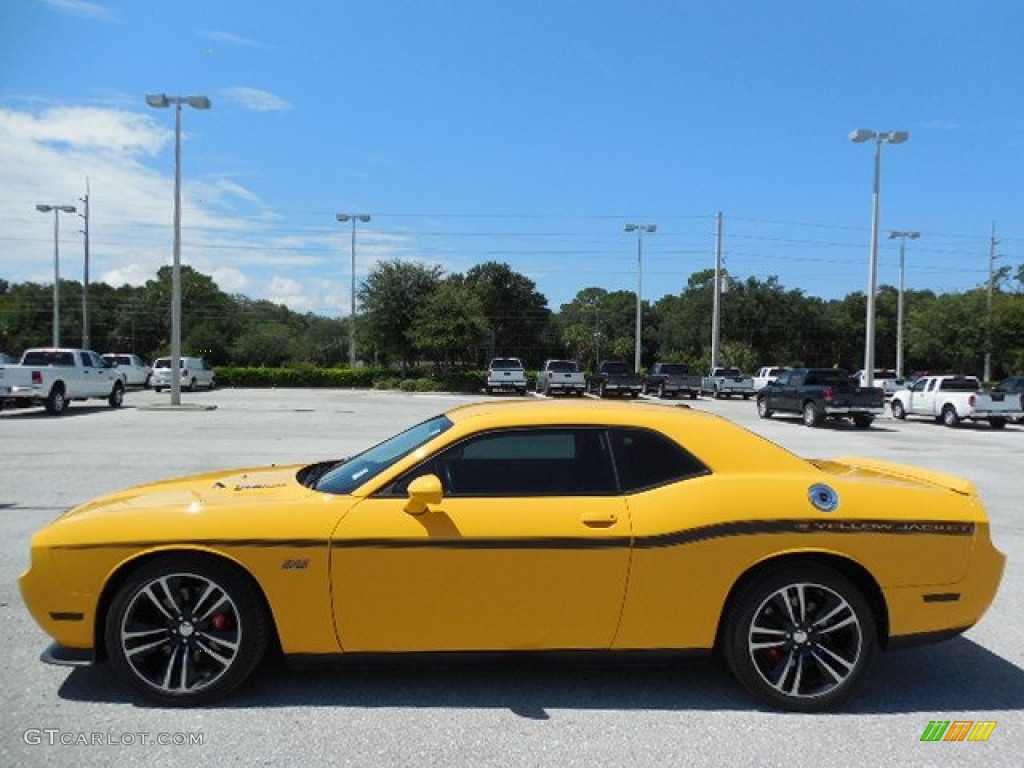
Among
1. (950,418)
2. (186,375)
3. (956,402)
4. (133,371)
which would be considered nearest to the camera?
(956,402)

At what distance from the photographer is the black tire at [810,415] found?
24.1 m

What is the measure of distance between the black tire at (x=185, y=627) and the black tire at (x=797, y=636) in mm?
2331

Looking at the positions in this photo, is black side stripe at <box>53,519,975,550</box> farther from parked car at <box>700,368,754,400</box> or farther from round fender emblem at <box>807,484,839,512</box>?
parked car at <box>700,368,754,400</box>

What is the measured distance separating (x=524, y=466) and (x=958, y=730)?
7.85 feet

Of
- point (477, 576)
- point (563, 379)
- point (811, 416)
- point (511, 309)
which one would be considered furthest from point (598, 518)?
point (511, 309)

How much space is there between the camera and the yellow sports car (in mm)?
3844

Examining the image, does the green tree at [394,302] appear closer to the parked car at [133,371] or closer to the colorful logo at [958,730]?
the parked car at [133,371]

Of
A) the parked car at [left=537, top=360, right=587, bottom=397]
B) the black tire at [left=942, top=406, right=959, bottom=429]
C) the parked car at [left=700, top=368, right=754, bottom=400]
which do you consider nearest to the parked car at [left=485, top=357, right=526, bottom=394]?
the parked car at [left=537, top=360, right=587, bottom=397]

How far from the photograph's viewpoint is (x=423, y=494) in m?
3.77

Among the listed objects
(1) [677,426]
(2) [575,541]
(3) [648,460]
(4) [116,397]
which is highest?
(1) [677,426]

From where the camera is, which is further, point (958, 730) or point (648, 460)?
point (648, 460)

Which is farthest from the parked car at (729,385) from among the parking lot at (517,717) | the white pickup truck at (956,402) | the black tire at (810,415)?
the parking lot at (517,717)

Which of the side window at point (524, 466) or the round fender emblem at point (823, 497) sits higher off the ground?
the side window at point (524, 466)

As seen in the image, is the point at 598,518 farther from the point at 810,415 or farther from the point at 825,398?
the point at 810,415
